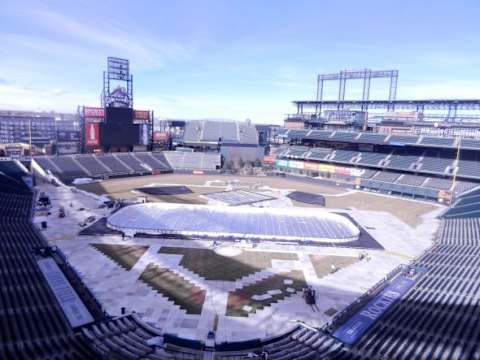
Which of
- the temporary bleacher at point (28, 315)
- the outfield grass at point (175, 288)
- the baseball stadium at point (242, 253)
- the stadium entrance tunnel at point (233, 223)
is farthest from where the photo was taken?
the stadium entrance tunnel at point (233, 223)

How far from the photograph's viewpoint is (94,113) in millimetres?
85875

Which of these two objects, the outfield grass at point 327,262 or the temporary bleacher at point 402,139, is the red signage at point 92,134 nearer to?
the outfield grass at point 327,262

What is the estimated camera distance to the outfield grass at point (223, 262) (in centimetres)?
3203

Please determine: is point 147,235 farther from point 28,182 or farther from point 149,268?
point 28,182

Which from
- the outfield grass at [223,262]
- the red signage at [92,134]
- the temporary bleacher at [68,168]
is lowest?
the outfield grass at [223,262]

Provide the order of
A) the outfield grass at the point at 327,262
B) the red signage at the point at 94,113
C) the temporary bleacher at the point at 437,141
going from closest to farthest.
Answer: the outfield grass at the point at 327,262 → the temporary bleacher at the point at 437,141 → the red signage at the point at 94,113

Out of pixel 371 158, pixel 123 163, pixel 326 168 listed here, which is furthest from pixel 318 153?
pixel 123 163

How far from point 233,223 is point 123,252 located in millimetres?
16538

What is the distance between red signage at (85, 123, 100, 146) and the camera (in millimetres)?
86125

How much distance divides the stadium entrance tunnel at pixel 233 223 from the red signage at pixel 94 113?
150ft

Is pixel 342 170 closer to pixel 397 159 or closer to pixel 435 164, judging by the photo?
pixel 397 159

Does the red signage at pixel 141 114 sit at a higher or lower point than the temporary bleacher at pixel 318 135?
higher

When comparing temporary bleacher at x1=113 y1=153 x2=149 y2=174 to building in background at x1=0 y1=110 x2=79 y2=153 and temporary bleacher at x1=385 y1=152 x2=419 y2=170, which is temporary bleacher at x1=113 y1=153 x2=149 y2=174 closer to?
building in background at x1=0 y1=110 x2=79 y2=153

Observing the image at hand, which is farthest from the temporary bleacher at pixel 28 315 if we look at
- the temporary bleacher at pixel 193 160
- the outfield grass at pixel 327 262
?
the temporary bleacher at pixel 193 160
